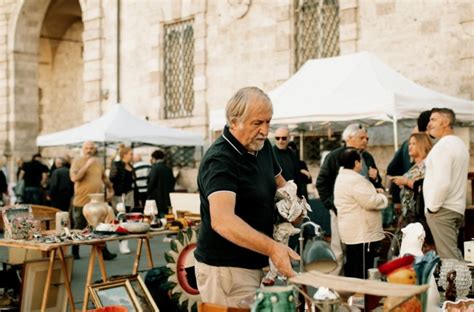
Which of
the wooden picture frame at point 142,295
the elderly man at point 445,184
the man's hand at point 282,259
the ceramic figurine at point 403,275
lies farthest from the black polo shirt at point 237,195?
the elderly man at point 445,184

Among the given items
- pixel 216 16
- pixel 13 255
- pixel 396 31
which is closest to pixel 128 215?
pixel 13 255

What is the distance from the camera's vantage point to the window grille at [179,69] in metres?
14.7

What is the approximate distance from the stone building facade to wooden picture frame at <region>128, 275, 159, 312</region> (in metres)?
6.53

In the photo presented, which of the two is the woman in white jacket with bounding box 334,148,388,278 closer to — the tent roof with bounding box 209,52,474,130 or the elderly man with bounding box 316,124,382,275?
the elderly man with bounding box 316,124,382,275

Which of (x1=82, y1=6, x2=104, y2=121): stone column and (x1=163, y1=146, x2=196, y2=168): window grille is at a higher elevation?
(x1=82, y1=6, x2=104, y2=121): stone column

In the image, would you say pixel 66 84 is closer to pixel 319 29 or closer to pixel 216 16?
pixel 216 16

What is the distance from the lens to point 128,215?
6.48m

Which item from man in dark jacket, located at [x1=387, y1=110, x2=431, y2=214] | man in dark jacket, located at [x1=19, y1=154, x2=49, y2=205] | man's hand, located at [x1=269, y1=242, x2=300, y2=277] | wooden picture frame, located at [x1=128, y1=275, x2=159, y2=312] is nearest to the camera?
man's hand, located at [x1=269, y1=242, x2=300, y2=277]

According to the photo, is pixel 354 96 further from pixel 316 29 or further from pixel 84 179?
pixel 316 29

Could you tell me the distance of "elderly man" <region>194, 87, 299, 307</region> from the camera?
2811mm

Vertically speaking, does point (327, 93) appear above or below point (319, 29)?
below

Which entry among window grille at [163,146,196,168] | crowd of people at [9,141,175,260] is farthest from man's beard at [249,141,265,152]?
window grille at [163,146,196,168]

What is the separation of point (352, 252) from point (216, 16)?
8696mm

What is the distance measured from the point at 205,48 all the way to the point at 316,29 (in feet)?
8.87
